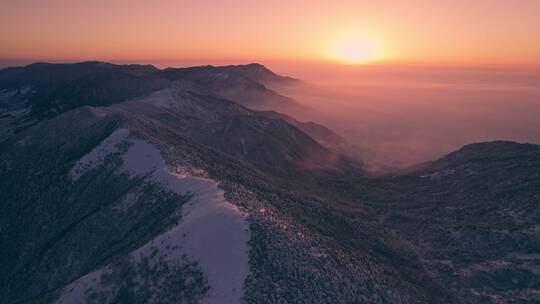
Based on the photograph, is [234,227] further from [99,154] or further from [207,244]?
[99,154]

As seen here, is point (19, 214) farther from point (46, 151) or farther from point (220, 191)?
point (220, 191)

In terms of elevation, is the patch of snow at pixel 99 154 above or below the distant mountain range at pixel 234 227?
above

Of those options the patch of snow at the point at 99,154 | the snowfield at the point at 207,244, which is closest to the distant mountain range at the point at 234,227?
the snowfield at the point at 207,244

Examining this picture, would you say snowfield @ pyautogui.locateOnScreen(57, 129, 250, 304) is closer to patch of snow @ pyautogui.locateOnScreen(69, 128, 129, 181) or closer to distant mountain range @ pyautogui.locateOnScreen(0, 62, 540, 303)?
distant mountain range @ pyautogui.locateOnScreen(0, 62, 540, 303)

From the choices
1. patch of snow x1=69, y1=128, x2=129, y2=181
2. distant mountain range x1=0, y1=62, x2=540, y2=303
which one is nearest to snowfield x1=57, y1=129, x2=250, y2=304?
distant mountain range x1=0, y1=62, x2=540, y2=303

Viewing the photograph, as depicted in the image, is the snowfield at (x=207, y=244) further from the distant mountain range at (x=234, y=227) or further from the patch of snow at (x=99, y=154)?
the patch of snow at (x=99, y=154)
